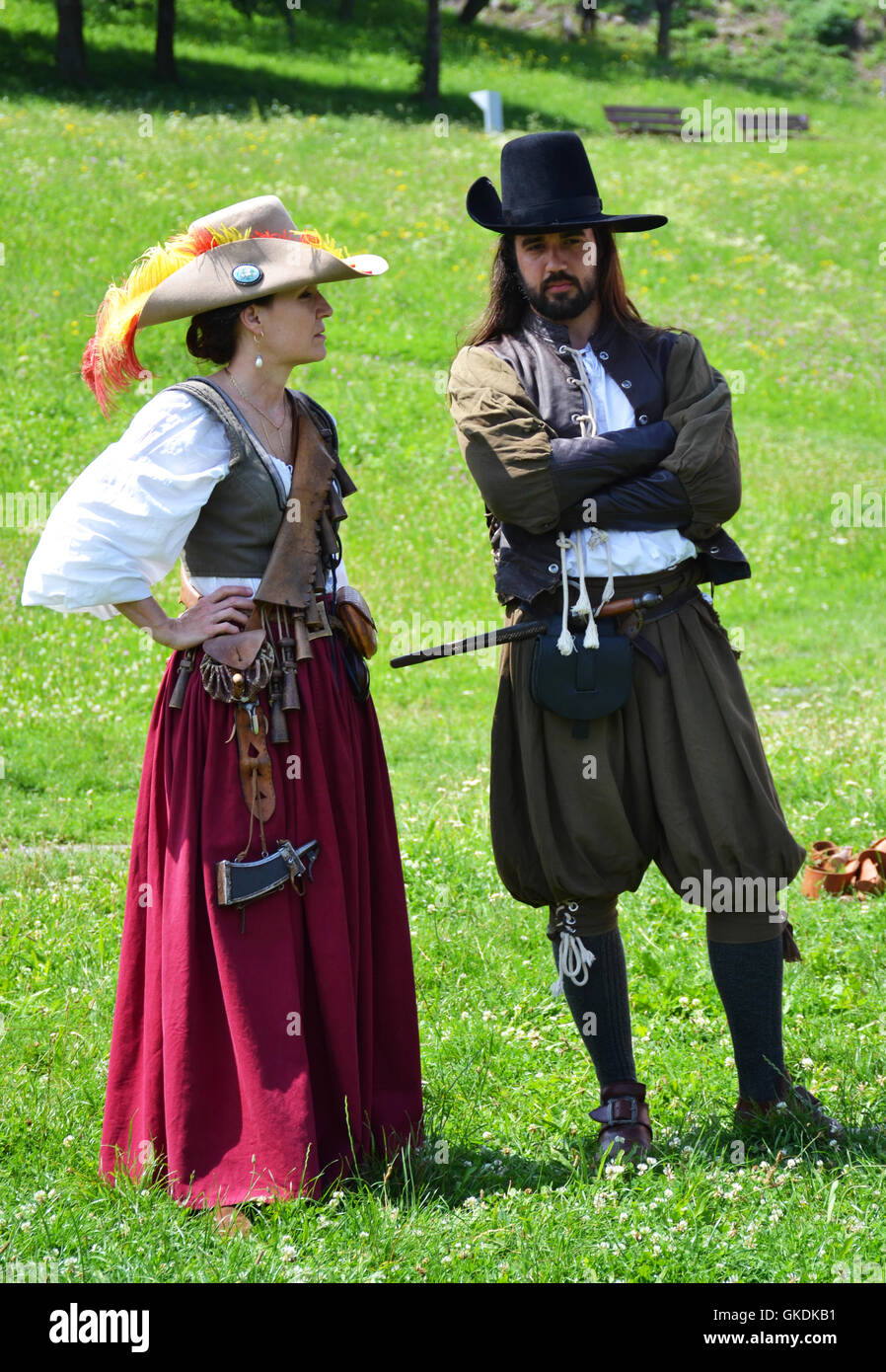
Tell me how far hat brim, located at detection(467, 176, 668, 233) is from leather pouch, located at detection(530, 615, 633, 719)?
3.35 ft

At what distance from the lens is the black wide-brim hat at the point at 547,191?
3.50m

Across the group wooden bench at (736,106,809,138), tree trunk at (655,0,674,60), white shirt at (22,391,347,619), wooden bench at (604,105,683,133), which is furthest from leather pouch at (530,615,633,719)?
tree trunk at (655,0,674,60)

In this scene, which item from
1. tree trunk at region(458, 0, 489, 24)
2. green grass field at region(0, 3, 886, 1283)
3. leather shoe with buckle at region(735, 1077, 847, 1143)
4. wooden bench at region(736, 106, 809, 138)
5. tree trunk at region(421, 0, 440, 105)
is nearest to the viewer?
green grass field at region(0, 3, 886, 1283)

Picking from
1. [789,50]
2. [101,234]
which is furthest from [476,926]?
[789,50]

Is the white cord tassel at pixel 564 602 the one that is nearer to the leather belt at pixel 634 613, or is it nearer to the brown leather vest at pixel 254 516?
the leather belt at pixel 634 613

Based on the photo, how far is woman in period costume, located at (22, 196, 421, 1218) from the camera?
3205mm

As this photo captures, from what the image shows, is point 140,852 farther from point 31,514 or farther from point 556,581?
point 31,514

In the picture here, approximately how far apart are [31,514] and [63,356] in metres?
3.22

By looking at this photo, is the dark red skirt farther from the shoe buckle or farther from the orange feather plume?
the orange feather plume

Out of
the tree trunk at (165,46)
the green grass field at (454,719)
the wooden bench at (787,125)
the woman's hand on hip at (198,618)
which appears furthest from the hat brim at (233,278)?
the wooden bench at (787,125)

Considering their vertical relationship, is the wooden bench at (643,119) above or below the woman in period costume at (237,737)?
above

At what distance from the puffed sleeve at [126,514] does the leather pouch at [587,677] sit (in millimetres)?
950

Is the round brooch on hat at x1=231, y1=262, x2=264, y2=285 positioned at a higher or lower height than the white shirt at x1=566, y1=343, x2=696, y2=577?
higher

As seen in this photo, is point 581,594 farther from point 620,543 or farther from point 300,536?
point 300,536
